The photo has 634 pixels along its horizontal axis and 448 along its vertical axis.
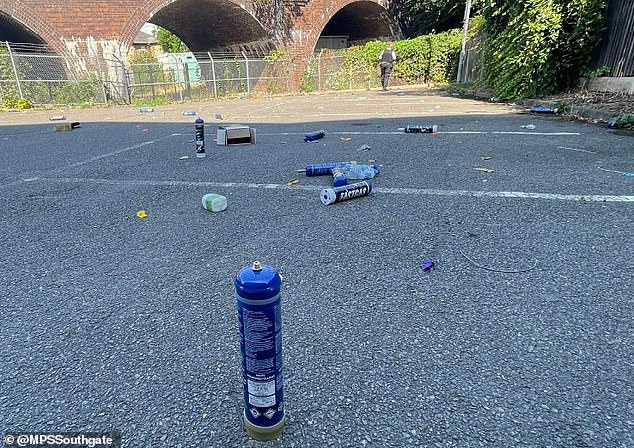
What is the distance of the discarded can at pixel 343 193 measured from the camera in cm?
308

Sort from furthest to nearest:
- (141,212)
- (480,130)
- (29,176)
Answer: (480,130) → (29,176) → (141,212)

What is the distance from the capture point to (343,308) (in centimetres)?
179

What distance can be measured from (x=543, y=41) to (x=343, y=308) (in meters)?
10.5

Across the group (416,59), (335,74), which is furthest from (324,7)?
(416,59)

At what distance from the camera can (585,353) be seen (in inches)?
57.1

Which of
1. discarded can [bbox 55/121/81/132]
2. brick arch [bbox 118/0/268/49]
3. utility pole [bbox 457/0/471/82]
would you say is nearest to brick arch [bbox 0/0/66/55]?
brick arch [bbox 118/0/268/49]

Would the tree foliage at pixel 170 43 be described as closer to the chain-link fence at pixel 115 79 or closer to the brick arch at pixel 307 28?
the brick arch at pixel 307 28

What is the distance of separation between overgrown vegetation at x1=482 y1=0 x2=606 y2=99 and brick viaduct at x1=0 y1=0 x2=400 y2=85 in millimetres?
11678

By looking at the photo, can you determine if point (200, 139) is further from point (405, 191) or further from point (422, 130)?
point (422, 130)

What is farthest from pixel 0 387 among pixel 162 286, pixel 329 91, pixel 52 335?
pixel 329 91

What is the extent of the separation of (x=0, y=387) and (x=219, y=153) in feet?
14.1

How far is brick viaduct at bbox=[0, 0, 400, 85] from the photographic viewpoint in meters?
15.5

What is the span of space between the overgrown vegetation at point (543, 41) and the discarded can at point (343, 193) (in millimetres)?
8889

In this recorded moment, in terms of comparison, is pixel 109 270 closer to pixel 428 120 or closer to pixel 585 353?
pixel 585 353
